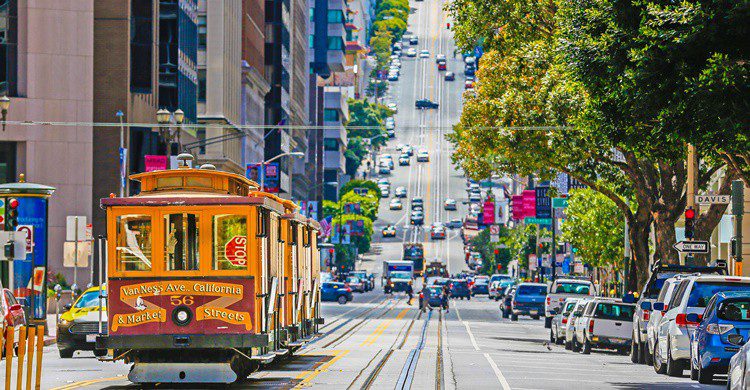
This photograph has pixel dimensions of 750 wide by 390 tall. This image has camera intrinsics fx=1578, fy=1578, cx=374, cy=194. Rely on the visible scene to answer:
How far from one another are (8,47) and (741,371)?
54295 millimetres

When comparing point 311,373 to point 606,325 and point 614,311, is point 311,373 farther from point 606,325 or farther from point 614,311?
point 614,311

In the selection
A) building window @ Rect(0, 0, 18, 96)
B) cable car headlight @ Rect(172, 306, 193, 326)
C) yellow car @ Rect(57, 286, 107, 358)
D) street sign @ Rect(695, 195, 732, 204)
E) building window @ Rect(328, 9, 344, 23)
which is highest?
building window @ Rect(328, 9, 344, 23)

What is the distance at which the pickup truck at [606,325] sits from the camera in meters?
40.3

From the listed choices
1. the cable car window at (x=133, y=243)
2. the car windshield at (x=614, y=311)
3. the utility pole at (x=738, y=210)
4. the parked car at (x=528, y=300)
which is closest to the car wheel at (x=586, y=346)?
the car windshield at (x=614, y=311)

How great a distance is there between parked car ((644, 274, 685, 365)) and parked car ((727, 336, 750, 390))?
1321cm

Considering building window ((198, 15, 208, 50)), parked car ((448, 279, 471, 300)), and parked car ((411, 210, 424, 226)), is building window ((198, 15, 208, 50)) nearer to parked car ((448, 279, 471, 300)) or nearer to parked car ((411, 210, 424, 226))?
parked car ((448, 279, 471, 300))

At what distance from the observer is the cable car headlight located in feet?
74.2

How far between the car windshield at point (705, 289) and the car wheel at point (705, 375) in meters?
2.55

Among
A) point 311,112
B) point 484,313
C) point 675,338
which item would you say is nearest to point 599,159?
point 675,338

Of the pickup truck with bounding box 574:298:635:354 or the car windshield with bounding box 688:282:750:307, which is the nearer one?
the car windshield with bounding box 688:282:750:307

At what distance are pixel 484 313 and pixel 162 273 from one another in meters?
60.1

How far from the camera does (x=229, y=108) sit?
93.7 meters

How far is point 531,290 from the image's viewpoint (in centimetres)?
7419

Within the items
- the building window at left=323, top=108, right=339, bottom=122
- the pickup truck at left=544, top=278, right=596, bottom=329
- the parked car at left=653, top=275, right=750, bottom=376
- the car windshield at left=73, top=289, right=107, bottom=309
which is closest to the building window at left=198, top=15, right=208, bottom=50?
the pickup truck at left=544, top=278, right=596, bottom=329
